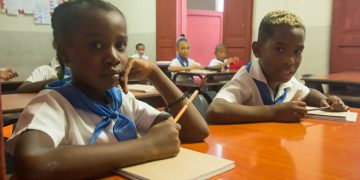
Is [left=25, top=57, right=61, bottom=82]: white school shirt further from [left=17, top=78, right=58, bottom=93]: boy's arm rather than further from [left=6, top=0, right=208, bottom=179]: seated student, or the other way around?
[left=6, top=0, right=208, bottom=179]: seated student

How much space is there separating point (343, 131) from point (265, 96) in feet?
1.19

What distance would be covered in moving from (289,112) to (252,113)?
0.14m

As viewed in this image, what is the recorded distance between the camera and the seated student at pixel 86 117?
0.68 metres

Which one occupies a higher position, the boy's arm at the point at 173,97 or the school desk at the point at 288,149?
the boy's arm at the point at 173,97

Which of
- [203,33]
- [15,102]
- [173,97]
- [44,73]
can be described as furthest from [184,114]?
[203,33]

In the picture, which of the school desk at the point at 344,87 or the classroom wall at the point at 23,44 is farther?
the classroom wall at the point at 23,44

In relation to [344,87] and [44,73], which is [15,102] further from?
[344,87]

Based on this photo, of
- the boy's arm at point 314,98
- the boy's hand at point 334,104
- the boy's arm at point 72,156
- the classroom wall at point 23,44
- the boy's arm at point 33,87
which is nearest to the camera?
the boy's arm at point 72,156

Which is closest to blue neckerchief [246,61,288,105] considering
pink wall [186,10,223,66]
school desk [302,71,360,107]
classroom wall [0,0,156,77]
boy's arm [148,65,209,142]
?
boy's arm [148,65,209,142]

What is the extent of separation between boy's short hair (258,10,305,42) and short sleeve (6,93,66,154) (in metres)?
0.96

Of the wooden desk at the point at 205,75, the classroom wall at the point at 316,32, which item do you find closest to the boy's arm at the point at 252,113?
the wooden desk at the point at 205,75

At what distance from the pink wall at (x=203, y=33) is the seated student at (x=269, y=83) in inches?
264

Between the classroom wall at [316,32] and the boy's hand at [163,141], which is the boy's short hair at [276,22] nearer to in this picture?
the boy's hand at [163,141]

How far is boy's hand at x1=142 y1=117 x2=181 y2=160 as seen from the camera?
81cm
